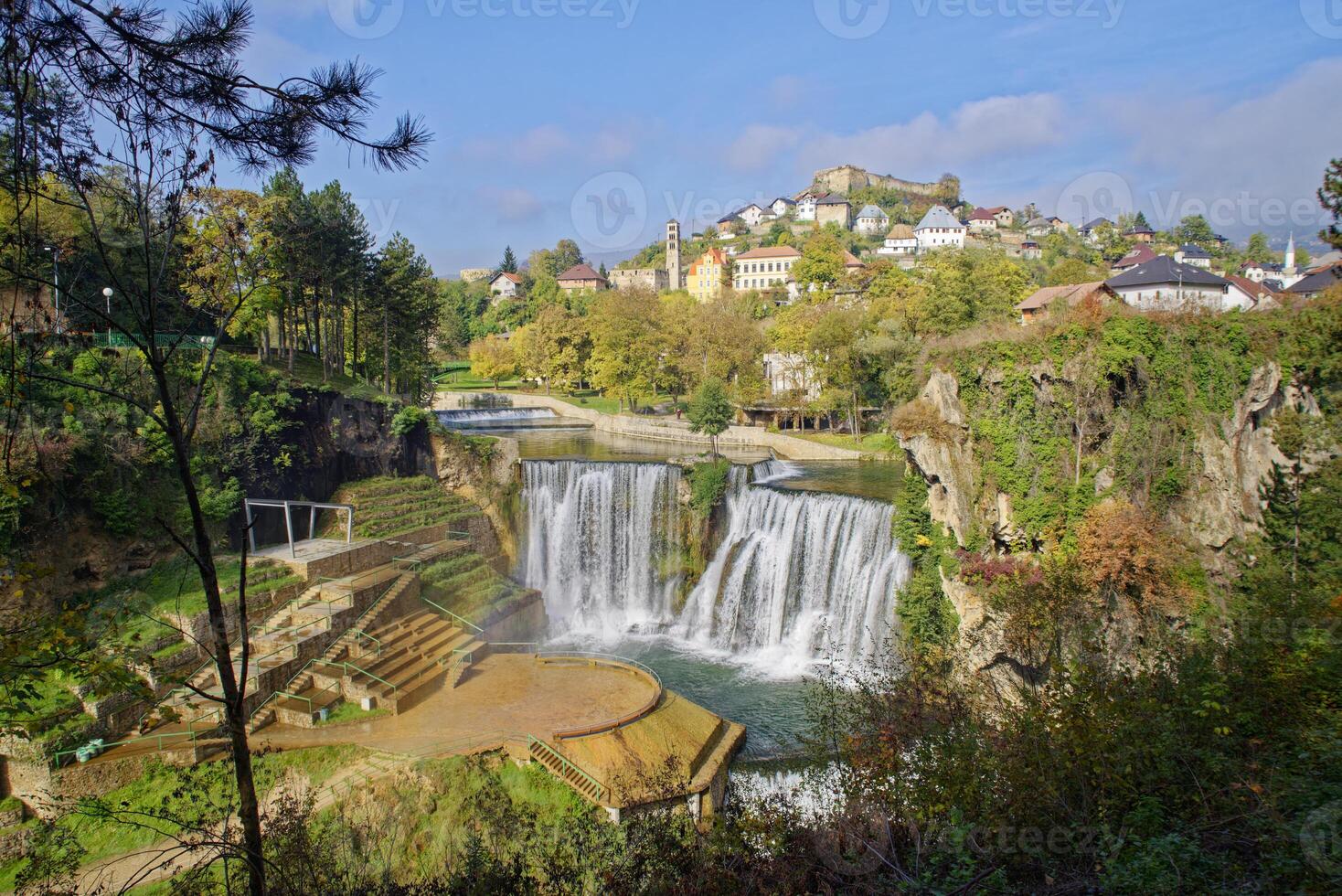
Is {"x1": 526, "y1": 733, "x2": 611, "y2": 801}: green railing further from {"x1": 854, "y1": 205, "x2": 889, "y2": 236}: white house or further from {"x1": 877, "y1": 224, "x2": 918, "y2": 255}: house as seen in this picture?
{"x1": 854, "y1": 205, "x2": 889, "y2": 236}: white house

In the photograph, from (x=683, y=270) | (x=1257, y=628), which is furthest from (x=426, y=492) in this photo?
(x=683, y=270)

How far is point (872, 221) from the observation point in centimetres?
10419

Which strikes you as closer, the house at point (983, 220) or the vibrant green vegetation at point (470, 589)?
the vibrant green vegetation at point (470, 589)

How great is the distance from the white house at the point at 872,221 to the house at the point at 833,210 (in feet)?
9.58

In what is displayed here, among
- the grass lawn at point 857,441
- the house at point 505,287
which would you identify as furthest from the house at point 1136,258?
the house at point 505,287

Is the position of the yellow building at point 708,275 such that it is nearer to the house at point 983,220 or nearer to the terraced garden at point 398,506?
the house at point 983,220

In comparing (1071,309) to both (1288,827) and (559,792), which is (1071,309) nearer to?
(1288,827)

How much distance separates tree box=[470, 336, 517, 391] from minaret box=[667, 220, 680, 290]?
125 ft

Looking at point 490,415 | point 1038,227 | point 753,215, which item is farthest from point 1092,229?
point 490,415

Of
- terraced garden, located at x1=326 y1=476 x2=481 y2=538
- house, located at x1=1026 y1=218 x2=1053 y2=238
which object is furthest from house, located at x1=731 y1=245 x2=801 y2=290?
terraced garden, located at x1=326 y1=476 x2=481 y2=538

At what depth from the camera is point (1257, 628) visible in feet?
28.5

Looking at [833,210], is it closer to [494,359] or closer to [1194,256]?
[1194,256]

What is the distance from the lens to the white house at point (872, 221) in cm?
10375

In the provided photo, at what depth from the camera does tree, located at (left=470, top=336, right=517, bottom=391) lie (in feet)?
196
